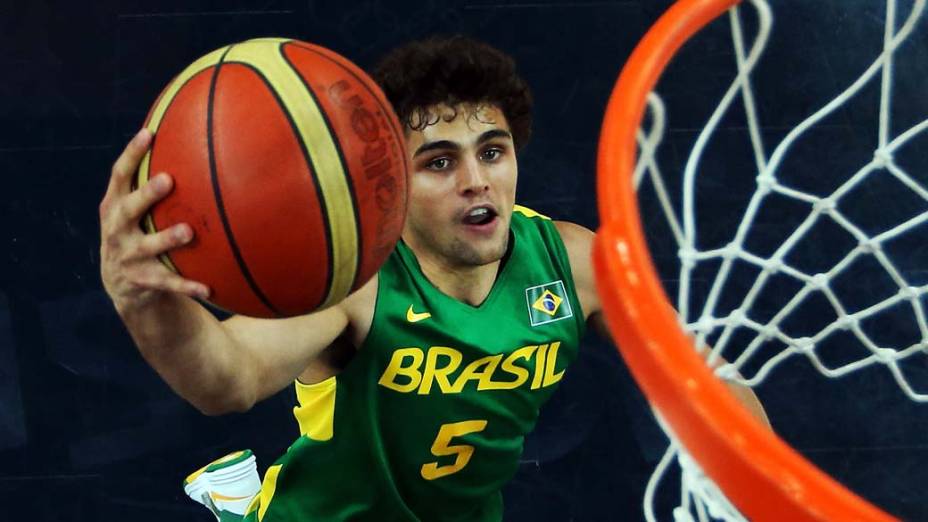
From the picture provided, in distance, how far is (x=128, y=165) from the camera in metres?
1.10

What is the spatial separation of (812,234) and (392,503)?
1331 millimetres

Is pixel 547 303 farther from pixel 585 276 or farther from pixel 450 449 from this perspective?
pixel 450 449

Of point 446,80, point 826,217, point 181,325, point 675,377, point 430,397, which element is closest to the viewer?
point 675,377

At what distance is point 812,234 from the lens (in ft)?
8.43

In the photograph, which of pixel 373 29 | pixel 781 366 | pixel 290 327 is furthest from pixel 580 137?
pixel 290 327

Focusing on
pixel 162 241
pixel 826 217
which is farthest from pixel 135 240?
pixel 826 217

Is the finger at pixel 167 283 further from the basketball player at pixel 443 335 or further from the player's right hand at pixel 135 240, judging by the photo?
→ the basketball player at pixel 443 335

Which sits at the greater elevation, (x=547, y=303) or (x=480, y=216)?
(x=480, y=216)

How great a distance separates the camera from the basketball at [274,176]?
1097mm

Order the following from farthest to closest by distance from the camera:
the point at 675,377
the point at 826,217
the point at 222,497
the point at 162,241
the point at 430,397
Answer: the point at 826,217 → the point at 222,497 → the point at 430,397 → the point at 162,241 → the point at 675,377

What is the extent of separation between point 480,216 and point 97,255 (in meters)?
1.28

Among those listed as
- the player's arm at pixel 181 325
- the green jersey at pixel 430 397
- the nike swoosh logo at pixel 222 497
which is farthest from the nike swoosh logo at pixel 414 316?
the nike swoosh logo at pixel 222 497

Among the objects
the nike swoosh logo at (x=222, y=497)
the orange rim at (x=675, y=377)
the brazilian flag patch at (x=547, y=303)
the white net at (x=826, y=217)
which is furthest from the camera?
the white net at (x=826, y=217)

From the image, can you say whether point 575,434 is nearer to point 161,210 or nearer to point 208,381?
point 208,381
